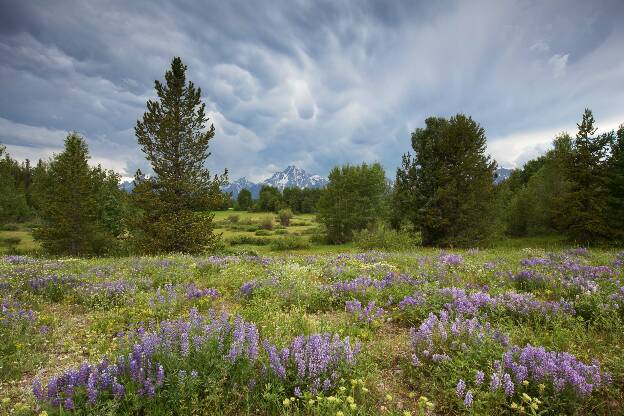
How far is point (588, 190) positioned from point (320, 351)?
43.5m

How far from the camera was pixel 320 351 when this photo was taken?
364cm

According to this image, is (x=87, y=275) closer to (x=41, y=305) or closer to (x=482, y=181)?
(x=41, y=305)

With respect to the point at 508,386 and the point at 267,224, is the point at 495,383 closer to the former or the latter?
the point at 508,386

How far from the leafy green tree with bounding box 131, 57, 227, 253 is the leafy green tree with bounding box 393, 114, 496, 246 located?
2221cm

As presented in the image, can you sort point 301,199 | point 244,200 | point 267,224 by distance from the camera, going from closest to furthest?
point 267,224
point 301,199
point 244,200

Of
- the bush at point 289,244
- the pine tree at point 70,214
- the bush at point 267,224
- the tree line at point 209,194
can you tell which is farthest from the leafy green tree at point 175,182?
the bush at point 267,224

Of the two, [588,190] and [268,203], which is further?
[268,203]

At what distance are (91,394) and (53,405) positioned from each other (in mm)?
389

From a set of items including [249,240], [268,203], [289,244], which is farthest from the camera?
[268,203]

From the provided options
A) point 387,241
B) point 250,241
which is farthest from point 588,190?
point 250,241

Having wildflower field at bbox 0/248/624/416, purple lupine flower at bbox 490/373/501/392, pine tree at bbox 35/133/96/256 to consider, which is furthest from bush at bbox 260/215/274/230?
purple lupine flower at bbox 490/373/501/392

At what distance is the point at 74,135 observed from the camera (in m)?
38.6

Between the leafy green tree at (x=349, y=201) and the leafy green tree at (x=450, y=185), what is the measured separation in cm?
2085

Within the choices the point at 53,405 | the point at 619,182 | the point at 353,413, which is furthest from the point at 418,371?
the point at 619,182
